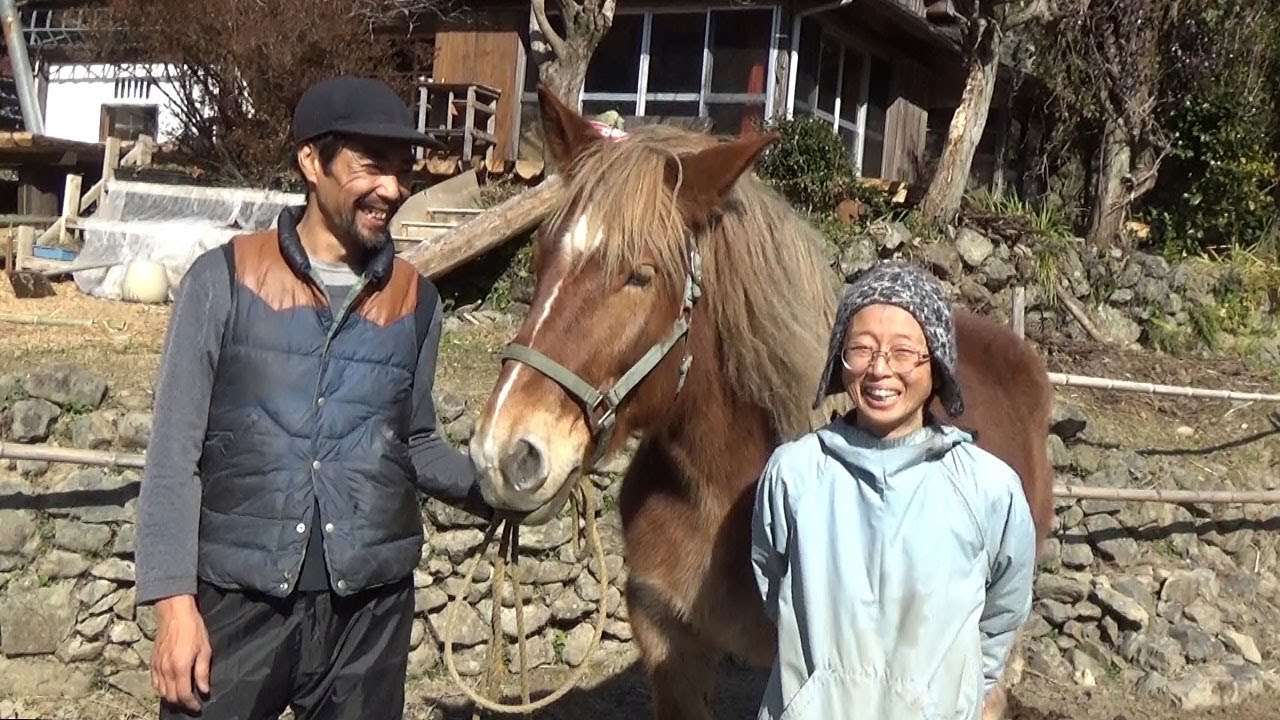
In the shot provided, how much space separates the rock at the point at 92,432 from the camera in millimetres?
4816

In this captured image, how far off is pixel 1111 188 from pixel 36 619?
402 inches

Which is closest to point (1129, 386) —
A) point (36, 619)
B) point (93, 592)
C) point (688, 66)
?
point (93, 592)

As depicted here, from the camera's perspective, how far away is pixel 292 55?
10695 millimetres

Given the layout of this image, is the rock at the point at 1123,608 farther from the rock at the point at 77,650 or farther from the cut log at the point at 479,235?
the rock at the point at 77,650

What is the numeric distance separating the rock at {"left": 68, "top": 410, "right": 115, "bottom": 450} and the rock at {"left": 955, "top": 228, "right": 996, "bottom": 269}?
639 centimetres

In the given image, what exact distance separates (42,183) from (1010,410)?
10909 millimetres

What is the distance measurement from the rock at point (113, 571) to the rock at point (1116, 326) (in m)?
7.42

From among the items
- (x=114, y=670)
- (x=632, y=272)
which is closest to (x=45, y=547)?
(x=114, y=670)

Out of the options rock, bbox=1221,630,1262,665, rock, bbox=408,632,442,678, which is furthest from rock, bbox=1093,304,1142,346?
rock, bbox=408,632,442,678

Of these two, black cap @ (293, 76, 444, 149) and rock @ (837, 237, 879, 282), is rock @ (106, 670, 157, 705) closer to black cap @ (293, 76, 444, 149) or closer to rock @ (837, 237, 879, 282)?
black cap @ (293, 76, 444, 149)

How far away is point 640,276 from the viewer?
2.53 m

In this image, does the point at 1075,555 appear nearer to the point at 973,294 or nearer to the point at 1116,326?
the point at 973,294

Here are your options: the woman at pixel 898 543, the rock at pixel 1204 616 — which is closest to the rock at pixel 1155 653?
the rock at pixel 1204 616

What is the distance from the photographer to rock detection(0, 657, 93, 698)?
4559mm
